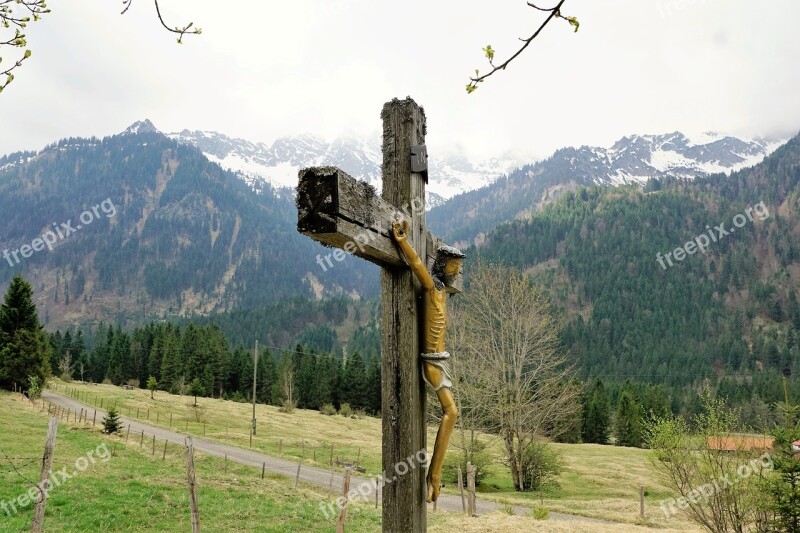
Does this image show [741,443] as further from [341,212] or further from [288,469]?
[288,469]

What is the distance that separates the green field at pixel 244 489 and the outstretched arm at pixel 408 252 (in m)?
11.0

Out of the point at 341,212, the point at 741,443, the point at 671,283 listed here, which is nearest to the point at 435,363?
the point at 341,212

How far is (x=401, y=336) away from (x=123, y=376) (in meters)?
83.5

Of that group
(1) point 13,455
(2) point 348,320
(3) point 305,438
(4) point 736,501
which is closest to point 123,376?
(3) point 305,438

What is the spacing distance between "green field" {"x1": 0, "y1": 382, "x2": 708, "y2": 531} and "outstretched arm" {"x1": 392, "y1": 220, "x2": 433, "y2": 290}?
11.0m

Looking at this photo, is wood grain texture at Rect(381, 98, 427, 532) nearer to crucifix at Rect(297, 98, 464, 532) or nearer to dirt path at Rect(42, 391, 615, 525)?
crucifix at Rect(297, 98, 464, 532)

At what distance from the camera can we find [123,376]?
7581cm

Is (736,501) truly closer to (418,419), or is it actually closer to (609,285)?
(418,419)

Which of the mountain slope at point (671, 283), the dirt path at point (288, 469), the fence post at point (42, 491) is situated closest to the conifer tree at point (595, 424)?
the dirt path at point (288, 469)

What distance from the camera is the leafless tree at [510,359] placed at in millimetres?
24891

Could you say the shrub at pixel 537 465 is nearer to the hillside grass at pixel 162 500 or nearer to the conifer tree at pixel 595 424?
the hillside grass at pixel 162 500

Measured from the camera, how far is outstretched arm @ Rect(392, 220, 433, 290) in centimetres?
298

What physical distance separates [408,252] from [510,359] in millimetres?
23762
